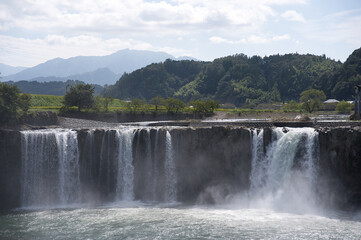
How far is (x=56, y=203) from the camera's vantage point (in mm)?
43031

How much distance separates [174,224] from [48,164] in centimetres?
1899

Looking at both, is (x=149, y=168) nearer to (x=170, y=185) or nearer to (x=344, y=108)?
(x=170, y=185)

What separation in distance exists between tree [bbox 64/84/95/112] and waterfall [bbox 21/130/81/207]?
109 feet

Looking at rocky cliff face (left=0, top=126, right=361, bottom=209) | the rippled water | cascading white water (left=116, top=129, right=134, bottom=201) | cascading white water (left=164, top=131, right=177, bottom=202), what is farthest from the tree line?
the rippled water

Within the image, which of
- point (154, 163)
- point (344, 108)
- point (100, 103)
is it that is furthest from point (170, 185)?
point (344, 108)

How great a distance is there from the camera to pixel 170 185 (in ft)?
140

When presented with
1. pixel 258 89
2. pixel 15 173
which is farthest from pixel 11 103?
pixel 258 89

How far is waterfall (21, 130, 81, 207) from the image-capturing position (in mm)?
43750

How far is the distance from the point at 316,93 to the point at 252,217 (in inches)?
2580

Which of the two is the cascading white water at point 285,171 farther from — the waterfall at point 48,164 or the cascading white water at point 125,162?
the waterfall at point 48,164

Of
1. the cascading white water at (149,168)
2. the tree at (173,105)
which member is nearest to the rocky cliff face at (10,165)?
the cascading white water at (149,168)

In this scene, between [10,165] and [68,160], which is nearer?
[10,165]

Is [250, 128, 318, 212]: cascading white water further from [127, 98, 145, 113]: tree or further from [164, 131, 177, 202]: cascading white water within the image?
[127, 98, 145, 113]: tree

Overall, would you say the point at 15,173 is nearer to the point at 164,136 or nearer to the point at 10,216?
→ the point at 10,216
